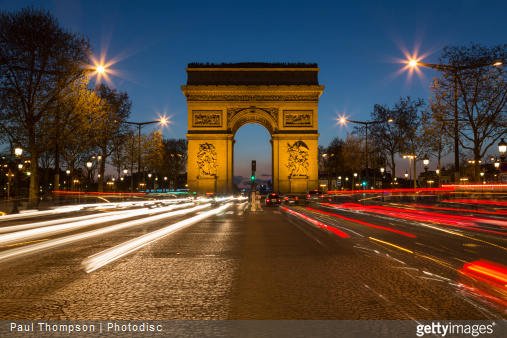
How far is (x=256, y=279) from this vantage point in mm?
6465

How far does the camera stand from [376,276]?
6.64m

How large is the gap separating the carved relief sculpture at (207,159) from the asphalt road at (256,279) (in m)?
45.7

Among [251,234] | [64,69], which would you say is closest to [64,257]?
[251,234]

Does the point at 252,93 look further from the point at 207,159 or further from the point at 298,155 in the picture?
the point at 207,159

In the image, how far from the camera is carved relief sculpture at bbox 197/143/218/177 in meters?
57.2

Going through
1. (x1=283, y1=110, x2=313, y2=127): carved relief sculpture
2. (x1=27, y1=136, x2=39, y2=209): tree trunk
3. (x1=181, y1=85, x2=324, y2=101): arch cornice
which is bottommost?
(x1=27, y1=136, x2=39, y2=209): tree trunk

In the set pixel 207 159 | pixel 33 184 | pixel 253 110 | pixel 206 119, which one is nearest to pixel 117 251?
pixel 33 184

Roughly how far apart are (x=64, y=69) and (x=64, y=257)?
2341cm

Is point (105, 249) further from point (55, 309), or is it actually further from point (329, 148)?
point (329, 148)

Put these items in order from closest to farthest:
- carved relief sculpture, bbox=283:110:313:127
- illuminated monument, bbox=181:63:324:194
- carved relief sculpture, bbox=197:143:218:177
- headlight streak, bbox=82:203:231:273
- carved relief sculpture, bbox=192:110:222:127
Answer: headlight streak, bbox=82:203:231:273 < carved relief sculpture, bbox=197:143:218:177 < illuminated monument, bbox=181:63:324:194 < carved relief sculpture, bbox=192:110:222:127 < carved relief sculpture, bbox=283:110:313:127

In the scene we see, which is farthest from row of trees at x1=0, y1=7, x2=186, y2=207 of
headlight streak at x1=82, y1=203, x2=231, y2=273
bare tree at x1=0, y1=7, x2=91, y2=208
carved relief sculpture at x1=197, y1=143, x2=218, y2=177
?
carved relief sculpture at x1=197, y1=143, x2=218, y2=177

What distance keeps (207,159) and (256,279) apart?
2013 inches

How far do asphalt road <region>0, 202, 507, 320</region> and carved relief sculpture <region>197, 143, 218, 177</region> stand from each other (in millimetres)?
45734

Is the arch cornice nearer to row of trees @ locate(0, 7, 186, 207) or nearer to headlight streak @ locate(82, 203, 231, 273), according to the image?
row of trees @ locate(0, 7, 186, 207)
